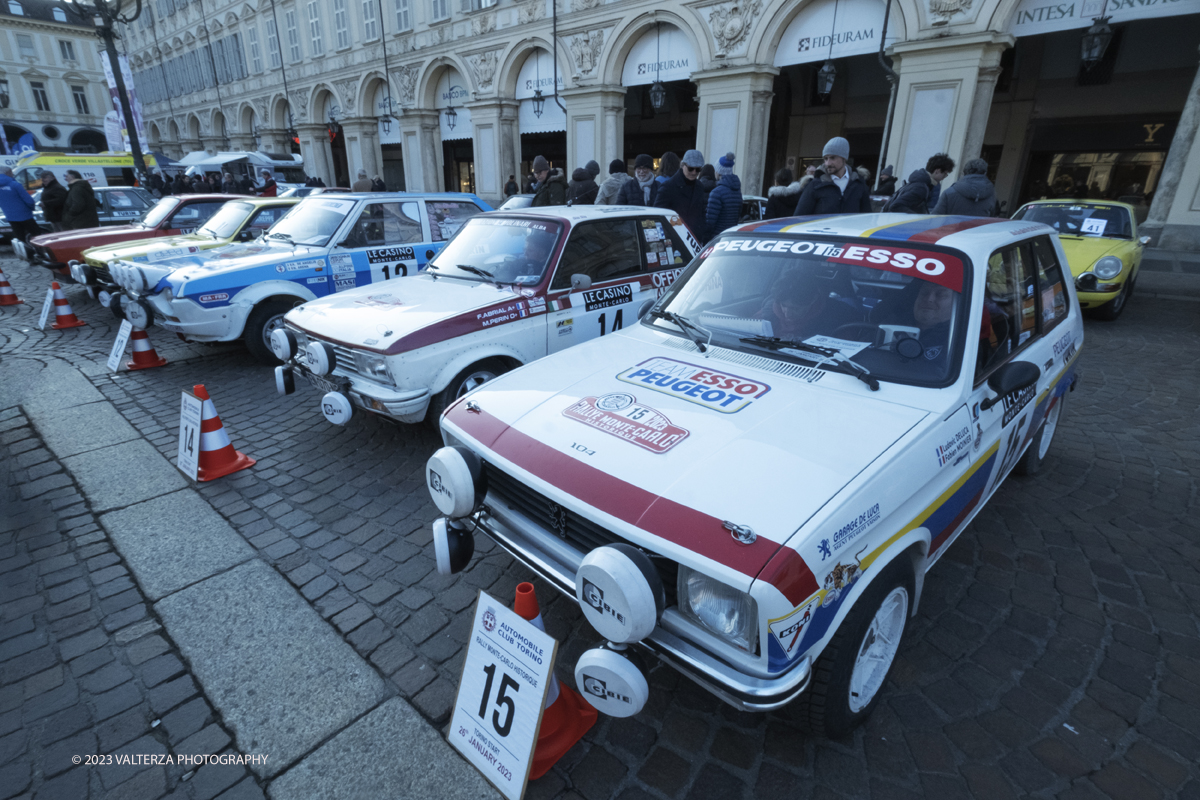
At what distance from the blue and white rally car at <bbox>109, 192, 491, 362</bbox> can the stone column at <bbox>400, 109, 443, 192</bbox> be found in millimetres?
17759

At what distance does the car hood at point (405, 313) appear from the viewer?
13.0 ft

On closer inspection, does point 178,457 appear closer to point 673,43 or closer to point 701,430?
point 701,430

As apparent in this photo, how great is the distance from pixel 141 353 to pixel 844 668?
24.8 feet

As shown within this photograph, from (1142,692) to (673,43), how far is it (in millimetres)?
17462

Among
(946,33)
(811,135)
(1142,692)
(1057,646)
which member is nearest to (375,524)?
(1057,646)

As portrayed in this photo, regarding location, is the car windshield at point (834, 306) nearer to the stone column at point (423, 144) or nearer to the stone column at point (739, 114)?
the stone column at point (739, 114)

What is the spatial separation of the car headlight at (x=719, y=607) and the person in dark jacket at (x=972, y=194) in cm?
697

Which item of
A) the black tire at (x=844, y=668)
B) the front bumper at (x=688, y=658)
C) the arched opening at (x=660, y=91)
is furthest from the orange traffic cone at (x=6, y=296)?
the arched opening at (x=660, y=91)

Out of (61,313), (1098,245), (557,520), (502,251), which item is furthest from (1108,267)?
(61,313)

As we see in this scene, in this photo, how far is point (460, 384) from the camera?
4258 mm

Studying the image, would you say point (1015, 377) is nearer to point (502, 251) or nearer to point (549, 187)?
point (502, 251)

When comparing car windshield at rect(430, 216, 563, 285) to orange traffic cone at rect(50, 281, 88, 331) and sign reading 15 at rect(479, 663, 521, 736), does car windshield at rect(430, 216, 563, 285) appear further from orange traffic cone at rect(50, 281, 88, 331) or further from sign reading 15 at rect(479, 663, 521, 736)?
orange traffic cone at rect(50, 281, 88, 331)

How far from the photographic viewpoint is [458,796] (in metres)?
2.03

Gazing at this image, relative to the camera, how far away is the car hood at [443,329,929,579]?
184 centimetres
